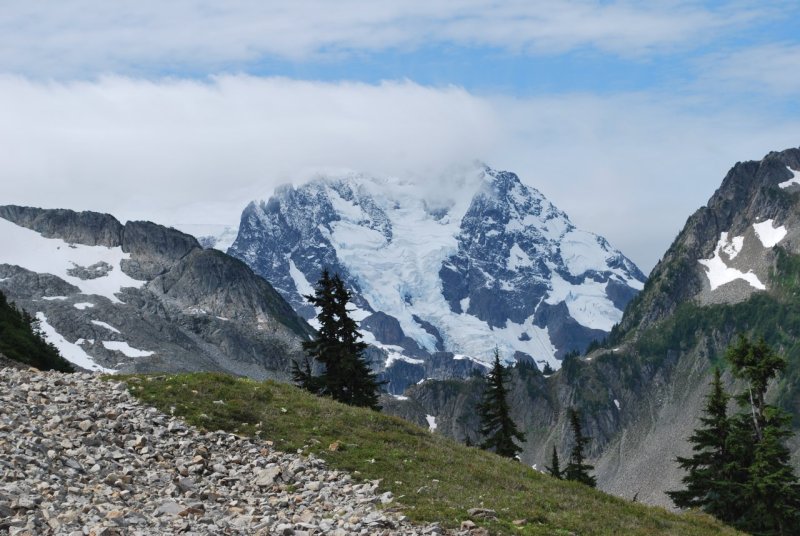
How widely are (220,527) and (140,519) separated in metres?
2.30

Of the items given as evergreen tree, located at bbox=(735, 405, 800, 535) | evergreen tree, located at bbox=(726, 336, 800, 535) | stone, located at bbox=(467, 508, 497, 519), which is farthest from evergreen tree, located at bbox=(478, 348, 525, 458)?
stone, located at bbox=(467, 508, 497, 519)

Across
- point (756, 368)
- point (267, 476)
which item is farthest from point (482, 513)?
point (756, 368)

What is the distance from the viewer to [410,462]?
38031mm

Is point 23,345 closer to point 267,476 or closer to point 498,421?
point 498,421

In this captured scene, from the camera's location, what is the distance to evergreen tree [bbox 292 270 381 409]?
236 ft

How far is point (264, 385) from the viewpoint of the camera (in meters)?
46.5

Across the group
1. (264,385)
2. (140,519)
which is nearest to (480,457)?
(264,385)

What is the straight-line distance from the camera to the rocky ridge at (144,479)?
92.2 feet

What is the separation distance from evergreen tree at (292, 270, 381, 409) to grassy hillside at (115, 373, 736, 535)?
24.7m

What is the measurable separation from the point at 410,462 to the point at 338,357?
3520 cm

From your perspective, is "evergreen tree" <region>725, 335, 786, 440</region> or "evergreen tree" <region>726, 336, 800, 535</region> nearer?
"evergreen tree" <region>726, 336, 800, 535</region>

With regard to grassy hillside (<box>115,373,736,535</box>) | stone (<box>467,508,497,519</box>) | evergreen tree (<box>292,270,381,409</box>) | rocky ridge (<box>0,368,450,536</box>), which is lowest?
rocky ridge (<box>0,368,450,536</box>)

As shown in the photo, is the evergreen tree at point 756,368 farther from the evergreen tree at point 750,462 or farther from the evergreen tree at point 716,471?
the evergreen tree at point 716,471

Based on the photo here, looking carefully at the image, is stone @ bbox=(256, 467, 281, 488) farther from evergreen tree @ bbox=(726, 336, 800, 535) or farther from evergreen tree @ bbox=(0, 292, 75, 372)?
evergreen tree @ bbox=(0, 292, 75, 372)
